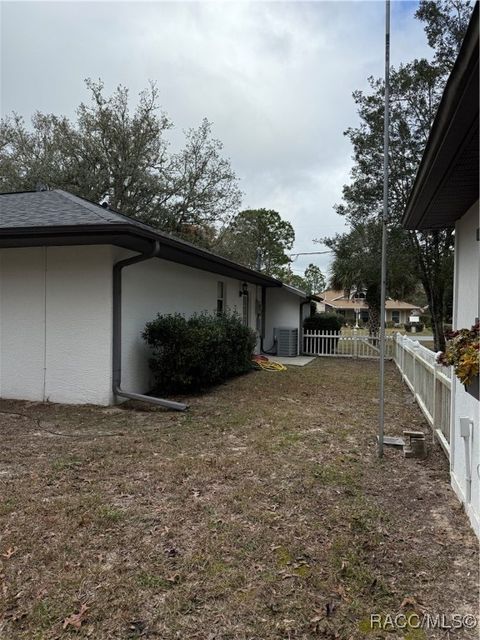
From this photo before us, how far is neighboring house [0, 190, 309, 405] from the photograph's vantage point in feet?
22.4

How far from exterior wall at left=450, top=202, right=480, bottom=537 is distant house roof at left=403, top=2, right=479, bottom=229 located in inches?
8.8

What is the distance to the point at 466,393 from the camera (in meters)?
3.40

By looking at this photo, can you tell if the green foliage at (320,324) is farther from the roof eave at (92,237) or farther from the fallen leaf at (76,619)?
the fallen leaf at (76,619)

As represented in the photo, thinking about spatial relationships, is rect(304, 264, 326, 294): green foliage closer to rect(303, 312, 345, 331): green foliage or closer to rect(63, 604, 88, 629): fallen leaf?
rect(303, 312, 345, 331): green foliage

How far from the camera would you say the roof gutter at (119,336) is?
6832mm

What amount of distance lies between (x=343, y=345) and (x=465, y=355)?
13.8m

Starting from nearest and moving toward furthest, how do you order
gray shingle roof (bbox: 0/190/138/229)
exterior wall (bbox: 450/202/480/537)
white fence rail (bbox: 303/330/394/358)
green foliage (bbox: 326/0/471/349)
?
exterior wall (bbox: 450/202/480/537) → gray shingle roof (bbox: 0/190/138/229) → green foliage (bbox: 326/0/471/349) → white fence rail (bbox: 303/330/394/358)

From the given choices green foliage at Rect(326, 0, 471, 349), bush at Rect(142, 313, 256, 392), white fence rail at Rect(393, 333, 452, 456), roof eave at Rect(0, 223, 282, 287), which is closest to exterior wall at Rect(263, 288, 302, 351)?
green foliage at Rect(326, 0, 471, 349)

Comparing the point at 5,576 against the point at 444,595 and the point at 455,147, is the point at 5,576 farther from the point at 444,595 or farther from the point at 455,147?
the point at 455,147

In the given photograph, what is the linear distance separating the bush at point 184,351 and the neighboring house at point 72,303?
297 mm

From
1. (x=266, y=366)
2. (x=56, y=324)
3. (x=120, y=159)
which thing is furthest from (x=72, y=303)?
(x=120, y=159)

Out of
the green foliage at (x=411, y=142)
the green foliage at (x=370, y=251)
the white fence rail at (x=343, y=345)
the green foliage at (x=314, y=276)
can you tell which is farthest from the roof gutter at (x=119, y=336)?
the green foliage at (x=314, y=276)

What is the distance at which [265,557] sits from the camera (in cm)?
270

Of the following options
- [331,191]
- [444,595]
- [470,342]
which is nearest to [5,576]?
[444,595]
